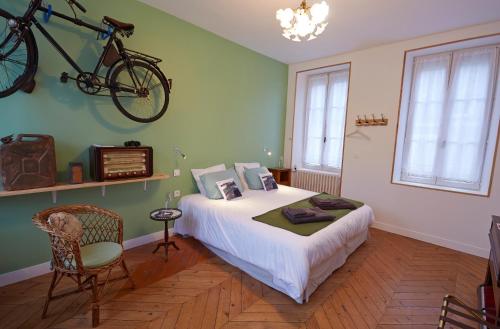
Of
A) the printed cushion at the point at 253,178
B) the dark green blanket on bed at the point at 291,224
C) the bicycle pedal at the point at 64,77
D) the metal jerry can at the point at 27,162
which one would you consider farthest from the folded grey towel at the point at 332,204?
the bicycle pedal at the point at 64,77

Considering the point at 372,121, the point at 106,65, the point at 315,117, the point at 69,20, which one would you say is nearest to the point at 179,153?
the point at 106,65

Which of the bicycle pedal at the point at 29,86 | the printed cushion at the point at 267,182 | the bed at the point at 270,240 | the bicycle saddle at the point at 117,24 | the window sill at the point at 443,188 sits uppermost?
the bicycle saddle at the point at 117,24

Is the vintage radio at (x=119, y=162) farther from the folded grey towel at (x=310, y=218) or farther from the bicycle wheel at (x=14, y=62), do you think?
the folded grey towel at (x=310, y=218)

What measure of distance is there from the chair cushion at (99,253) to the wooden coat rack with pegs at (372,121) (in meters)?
3.71

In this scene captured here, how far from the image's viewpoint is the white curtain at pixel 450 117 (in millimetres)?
3041

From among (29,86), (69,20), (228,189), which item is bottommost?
(228,189)

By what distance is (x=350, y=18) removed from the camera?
2799 mm

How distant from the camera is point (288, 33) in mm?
2186

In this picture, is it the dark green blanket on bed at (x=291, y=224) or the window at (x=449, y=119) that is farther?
the window at (x=449, y=119)

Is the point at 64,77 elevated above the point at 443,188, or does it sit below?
above

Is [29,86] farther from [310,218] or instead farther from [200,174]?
[310,218]

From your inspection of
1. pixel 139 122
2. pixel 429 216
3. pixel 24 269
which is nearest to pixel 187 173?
pixel 139 122

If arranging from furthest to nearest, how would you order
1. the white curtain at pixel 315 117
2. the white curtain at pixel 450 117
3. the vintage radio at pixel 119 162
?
the white curtain at pixel 315 117
the white curtain at pixel 450 117
the vintage radio at pixel 119 162

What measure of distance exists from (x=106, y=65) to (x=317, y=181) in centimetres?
375
